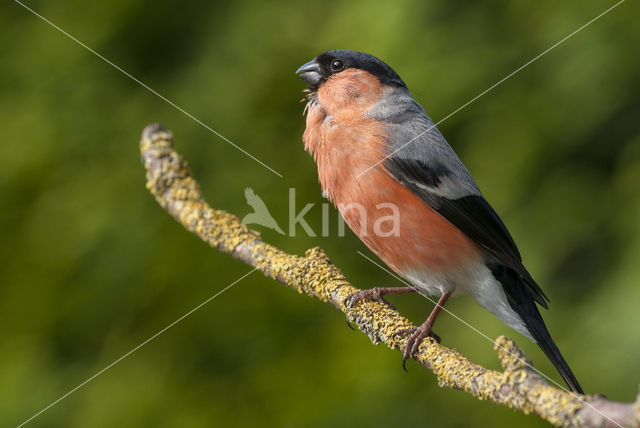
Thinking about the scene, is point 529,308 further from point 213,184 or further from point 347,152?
point 213,184

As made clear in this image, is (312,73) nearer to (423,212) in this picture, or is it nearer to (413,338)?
(423,212)

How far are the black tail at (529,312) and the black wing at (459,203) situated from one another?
58 millimetres

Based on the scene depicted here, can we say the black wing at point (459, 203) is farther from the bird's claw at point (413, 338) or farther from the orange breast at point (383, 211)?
the bird's claw at point (413, 338)

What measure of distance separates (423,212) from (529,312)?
0.62m

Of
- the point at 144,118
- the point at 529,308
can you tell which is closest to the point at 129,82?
the point at 144,118

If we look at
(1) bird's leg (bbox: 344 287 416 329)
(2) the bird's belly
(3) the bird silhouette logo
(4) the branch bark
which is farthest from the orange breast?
(3) the bird silhouette logo

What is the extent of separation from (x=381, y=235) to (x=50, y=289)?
1.71 metres

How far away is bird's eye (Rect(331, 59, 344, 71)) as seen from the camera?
3.12 m

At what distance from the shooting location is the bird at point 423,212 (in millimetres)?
2678

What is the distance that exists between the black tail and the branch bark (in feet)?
1.97

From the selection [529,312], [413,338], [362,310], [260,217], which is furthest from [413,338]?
[260,217]

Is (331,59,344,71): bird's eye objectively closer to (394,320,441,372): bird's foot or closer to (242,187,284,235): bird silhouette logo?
(242,187,284,235): bird silhouette logo

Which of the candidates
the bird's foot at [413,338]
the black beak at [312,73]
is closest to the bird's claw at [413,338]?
the bird's foot at [413,338]

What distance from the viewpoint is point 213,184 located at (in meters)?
3.27
